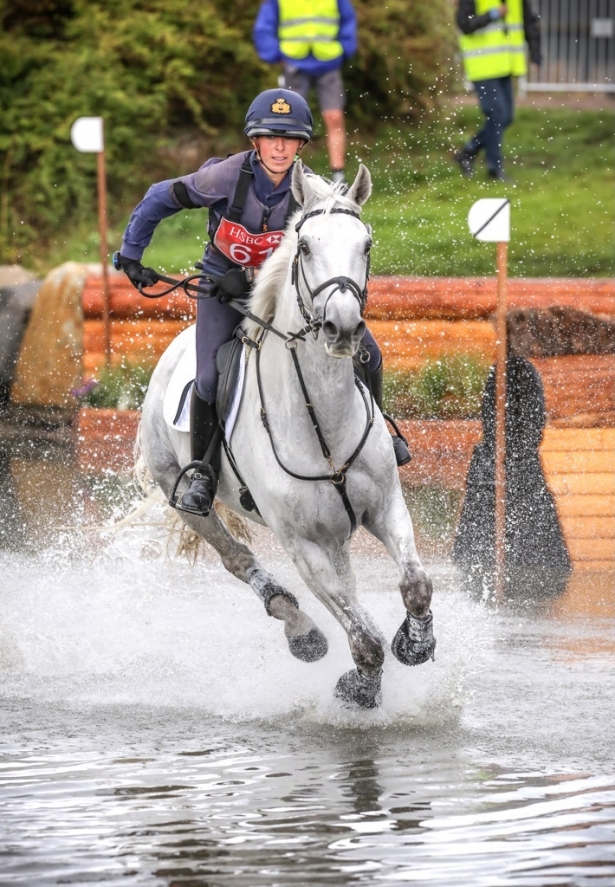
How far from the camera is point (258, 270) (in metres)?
6.73

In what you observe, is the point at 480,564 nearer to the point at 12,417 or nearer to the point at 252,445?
the point at 252,445

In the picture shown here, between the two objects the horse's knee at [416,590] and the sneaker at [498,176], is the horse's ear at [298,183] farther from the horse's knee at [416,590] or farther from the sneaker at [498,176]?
the sneaker at [498,176]

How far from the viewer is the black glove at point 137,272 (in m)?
6.98

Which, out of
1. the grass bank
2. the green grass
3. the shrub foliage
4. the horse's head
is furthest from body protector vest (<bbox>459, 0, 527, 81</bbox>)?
the horse's head

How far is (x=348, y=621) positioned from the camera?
6.05 metres

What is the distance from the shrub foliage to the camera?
16.6 m

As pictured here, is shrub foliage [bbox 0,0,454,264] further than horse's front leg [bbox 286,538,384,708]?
Yes

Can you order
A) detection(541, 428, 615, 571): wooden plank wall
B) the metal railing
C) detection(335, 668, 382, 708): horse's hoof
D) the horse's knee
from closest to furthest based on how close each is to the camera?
the horse's knee
detection(335, 668, 382, 708): horse's hoof
detection(541, 428, 615, 571): wooden plank wall
the metal railing

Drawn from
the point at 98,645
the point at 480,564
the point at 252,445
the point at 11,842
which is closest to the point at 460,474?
the point at 480,564

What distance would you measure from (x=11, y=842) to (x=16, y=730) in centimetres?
141

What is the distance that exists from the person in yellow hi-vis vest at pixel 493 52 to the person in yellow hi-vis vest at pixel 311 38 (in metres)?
1.17

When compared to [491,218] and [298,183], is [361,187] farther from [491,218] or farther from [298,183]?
[491,218]

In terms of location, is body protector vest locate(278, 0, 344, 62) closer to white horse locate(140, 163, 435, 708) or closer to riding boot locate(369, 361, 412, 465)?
riding boot locate(369, 361, 412, 465)

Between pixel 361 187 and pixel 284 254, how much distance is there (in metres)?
0.49
